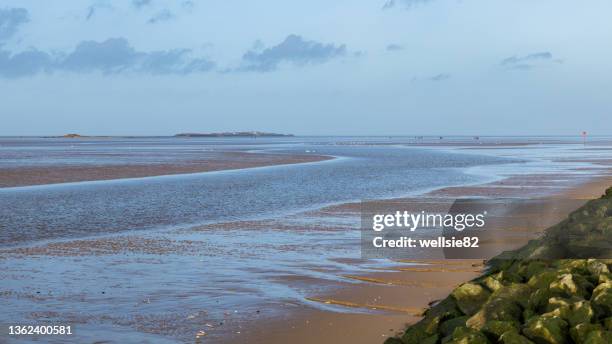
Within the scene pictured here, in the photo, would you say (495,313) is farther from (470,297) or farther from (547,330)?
(470,297)

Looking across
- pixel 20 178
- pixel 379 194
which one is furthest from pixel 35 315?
pixel 20 178

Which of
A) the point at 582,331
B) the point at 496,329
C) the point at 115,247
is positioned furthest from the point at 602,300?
the point at 115,247

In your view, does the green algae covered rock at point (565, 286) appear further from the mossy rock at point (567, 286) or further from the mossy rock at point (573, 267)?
the mossy rock at point (573, 267)

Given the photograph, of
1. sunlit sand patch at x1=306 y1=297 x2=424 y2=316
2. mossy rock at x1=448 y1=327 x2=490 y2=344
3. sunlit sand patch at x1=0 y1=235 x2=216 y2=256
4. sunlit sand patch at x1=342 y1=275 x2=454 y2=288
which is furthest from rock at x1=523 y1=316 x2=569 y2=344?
sunlit sand patch at x1=0 y1=235 x2=216 y2=256

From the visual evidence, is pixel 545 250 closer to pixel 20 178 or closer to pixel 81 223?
pixel 81 223

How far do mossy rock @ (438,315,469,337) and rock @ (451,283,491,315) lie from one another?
1.40ft

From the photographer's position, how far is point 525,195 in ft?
79.5

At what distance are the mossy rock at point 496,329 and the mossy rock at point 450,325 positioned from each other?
26.4 inches

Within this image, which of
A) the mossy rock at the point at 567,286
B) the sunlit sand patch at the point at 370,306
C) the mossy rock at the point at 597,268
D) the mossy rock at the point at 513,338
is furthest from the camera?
the sunlit sand patch at the point at 370,306

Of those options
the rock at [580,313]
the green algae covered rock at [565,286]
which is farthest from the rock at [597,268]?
the rock at [580,313]

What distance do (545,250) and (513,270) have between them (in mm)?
1219

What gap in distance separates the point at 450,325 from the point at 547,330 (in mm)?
1099

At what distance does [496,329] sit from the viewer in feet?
18.9

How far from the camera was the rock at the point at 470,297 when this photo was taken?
7.06 meters
